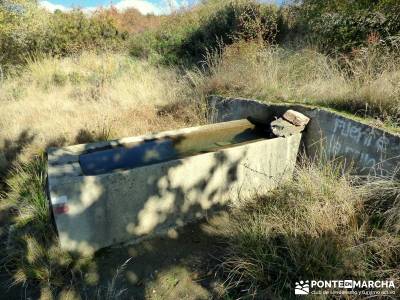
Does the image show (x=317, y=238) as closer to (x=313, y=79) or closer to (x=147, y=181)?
(x=147, y=181)

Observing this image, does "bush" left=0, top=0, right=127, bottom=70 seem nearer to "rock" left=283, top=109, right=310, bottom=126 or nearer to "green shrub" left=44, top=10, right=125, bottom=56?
"green shrub" left=44, top=10, right=125, bottom=56

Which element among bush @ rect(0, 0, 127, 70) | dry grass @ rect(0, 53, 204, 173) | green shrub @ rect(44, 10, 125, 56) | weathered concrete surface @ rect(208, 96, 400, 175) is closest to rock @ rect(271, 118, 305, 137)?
weathered concrete surface @ rect(208, 96, 400, 175)

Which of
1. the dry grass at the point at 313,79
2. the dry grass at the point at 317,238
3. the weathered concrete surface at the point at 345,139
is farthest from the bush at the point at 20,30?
the dry grass at the point at 317,238

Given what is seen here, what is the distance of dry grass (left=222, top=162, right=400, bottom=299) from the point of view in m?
2.53

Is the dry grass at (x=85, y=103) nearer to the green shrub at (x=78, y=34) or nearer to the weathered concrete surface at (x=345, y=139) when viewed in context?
the green shrub at (x=78, y=34)

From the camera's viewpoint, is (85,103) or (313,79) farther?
(85,103)

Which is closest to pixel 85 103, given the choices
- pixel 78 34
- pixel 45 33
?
pixel 45 33

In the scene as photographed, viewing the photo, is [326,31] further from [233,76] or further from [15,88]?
[15,88]

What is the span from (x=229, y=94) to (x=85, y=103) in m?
3.11

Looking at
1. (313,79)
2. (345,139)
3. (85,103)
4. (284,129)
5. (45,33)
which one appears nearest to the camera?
(345,139)

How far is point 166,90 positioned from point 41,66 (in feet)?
13.7

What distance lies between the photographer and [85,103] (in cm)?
675

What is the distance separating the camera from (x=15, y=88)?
7.77 meters

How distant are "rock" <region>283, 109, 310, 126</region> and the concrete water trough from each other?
188mm
